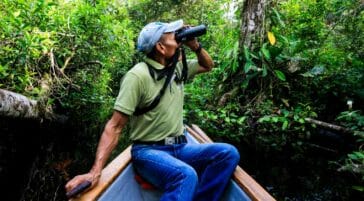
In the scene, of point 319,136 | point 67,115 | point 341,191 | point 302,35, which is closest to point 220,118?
point 319,136

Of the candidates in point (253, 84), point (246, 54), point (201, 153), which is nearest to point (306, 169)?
point (253, 84)

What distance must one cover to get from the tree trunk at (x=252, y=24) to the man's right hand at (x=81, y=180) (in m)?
4.12

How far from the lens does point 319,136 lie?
5.08 m

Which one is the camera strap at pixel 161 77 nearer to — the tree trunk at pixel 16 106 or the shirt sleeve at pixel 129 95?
the shirt sleeve at pixel 129 95

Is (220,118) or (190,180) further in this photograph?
(220,118)

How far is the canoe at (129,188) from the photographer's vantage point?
207 centimetres

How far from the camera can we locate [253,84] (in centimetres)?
584

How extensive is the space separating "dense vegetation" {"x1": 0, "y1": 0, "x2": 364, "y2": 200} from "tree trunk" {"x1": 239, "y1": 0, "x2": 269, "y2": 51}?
0.09 m

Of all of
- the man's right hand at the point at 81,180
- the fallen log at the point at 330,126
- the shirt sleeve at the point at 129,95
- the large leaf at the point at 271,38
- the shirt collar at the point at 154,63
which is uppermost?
the shirt collar at the point at 154,63

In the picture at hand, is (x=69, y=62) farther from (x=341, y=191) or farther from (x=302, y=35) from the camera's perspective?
(x=302, y=35)

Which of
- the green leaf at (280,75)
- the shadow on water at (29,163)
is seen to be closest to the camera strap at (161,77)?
the shadow on water at (29,163)

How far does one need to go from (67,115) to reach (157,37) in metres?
3.02

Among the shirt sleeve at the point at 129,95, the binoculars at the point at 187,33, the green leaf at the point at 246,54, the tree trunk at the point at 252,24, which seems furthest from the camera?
the tree trunk at the point at 252,24

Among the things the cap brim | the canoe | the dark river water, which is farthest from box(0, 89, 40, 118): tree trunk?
the cap brim
